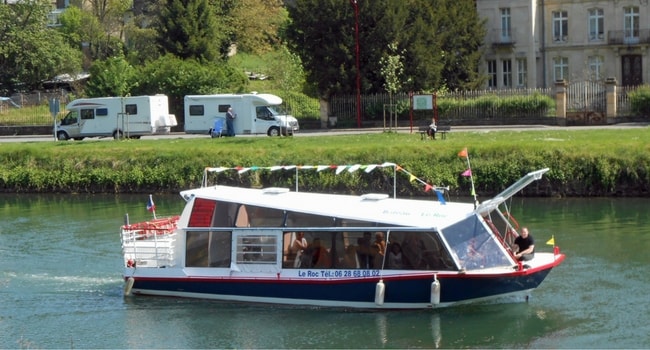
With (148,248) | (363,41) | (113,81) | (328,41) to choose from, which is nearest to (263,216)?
(148,248)

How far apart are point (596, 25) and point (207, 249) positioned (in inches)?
2333

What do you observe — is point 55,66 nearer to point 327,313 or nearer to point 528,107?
point 528,107

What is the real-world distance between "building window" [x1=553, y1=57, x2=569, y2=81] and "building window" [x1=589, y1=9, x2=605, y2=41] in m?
2.53

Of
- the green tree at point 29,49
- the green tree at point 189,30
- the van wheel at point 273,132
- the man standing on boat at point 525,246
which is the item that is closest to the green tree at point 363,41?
the van wheel at point 273,132

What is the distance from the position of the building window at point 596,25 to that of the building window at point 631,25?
5.45 feet

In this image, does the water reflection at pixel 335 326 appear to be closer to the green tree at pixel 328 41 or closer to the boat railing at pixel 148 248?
the boat railing at pixel 148 248

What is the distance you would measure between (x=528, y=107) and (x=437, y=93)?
22.9 ft

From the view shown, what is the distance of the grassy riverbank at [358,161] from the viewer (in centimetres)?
4462

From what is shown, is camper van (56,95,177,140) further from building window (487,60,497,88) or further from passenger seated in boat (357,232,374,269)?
passenger seated in boat (357,232,374,269)

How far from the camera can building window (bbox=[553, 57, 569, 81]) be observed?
8219 cm

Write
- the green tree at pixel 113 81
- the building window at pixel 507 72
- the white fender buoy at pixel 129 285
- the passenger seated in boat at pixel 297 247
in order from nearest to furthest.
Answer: the passenger seated in boat at pixel 297 247 → the white fender buoy at pixel 129 285 → the green tree at pixel 113 81 → the building window at pixel 507 72

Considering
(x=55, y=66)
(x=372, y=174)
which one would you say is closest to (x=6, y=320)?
(x=372, y=174)

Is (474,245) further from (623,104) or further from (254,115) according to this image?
(623,104)

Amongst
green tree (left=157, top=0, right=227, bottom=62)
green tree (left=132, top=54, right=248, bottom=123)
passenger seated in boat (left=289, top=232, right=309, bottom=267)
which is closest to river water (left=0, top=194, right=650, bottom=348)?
passenger seated in boat (left=289, top=232, right=309, bottom=267)
